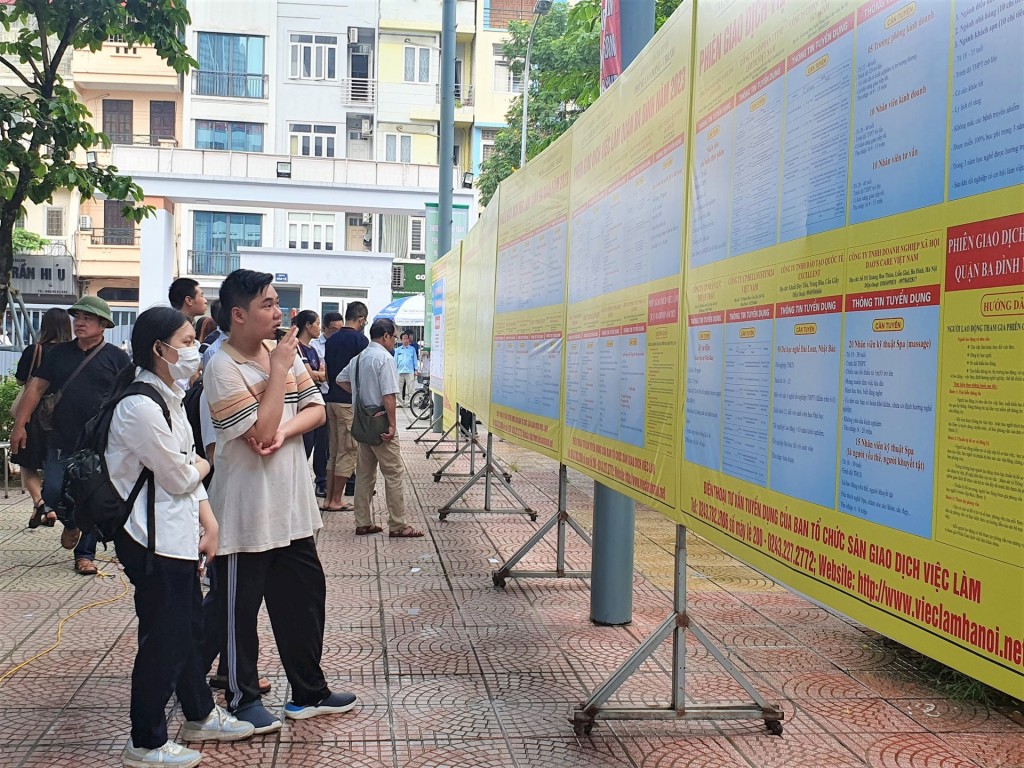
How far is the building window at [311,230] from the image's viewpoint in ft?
126

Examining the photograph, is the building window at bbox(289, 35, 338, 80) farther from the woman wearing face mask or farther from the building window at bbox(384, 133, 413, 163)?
the woman wearing face mask

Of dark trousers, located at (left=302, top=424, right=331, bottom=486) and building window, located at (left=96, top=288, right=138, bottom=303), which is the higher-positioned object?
building window, located at (left=96, top=288, right=138, bottom=303)

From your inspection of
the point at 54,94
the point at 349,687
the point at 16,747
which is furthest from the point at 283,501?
the point at 54,94

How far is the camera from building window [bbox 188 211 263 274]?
38062mm

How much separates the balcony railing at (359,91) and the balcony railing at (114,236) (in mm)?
9500

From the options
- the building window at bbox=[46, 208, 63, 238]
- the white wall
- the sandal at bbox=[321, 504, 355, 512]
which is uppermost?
the building window at bbox=[46, 208, 63, 238]

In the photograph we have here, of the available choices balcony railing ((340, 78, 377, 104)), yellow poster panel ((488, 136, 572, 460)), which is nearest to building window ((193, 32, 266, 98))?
balcony railing ((340, 78, 377, 104))

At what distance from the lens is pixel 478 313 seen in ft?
29.9

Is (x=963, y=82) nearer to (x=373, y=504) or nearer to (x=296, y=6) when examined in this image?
(x=373, y=504)

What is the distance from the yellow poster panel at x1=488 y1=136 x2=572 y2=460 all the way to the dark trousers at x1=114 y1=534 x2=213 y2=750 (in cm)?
259

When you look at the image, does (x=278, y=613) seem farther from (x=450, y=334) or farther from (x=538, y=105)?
(x=538, y=105)

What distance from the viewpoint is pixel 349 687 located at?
15.2ft

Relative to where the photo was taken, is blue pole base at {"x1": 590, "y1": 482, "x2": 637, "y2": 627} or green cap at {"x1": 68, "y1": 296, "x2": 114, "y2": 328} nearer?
blue pole base at {"x1": 590, "y1": 482, "x2": 637, "y2": 627}

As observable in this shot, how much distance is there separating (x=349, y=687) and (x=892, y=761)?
90.1 inches
